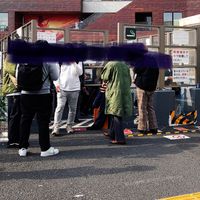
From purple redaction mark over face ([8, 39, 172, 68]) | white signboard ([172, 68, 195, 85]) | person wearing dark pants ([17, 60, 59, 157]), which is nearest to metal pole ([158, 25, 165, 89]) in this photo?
purple redaction mark over face ([8, 39, 172, 68])

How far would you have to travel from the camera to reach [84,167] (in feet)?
18.8

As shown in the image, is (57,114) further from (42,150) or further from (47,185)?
(47,185)

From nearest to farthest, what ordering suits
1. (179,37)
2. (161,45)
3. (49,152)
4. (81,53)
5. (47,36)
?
(49,152) < (81,53) < (47,36) < (161,45) < (179,37)

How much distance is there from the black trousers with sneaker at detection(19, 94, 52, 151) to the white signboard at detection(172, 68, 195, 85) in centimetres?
398

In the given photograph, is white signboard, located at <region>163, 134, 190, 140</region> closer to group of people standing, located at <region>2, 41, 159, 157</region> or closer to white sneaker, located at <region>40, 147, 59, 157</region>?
group of people standing, located at <region>2, 41, 159, 157</region>

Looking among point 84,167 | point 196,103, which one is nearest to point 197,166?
point 84,167

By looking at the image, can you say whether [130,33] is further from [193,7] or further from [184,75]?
[193,7]

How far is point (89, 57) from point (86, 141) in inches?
68.7

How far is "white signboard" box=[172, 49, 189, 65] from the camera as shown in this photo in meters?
9.35

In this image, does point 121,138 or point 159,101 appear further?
point 159,101

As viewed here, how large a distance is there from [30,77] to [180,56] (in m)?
4.48

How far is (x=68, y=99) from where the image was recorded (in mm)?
7969

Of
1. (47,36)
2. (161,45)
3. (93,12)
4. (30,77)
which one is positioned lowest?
(30,77)

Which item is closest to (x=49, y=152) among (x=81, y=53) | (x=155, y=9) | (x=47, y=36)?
(x=81, y=53)
